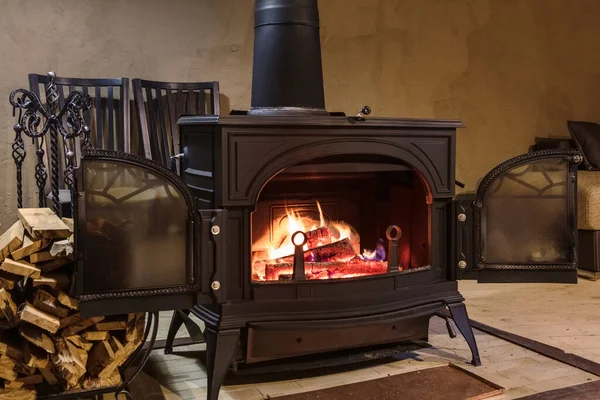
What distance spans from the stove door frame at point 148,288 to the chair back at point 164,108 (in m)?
1.31

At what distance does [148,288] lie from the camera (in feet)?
6.05

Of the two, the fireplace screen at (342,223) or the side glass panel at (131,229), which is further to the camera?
the fireplace screen at (342,223)

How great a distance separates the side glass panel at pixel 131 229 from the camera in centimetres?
177

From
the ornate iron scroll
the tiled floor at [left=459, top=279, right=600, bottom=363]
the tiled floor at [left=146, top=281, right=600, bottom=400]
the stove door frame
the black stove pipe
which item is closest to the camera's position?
the stove door frame

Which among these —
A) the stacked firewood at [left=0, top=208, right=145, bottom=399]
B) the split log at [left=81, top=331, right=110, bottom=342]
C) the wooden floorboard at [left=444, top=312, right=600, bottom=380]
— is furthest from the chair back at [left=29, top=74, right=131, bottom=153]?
the wooden floorboard at [left=444, top=312, right=600, bottom=380]

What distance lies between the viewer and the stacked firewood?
1811 mm

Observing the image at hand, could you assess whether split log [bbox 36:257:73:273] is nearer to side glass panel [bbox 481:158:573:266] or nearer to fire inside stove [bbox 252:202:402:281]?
fire inside stove [bbox 252:202:402:281]

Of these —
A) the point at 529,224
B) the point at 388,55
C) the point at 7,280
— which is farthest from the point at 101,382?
the point at 388,55

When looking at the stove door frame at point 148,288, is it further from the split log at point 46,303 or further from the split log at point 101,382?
the split log at point 101,382

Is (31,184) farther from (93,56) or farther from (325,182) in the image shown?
(325,182)

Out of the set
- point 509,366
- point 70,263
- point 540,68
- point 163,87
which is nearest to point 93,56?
point 163,87

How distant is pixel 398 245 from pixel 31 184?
1685 millimetres

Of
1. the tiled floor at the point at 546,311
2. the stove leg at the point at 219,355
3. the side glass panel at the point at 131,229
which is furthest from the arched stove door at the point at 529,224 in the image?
the side glass panel at the point at 131,229

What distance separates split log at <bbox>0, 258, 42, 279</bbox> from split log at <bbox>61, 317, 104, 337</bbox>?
0.59 ft
